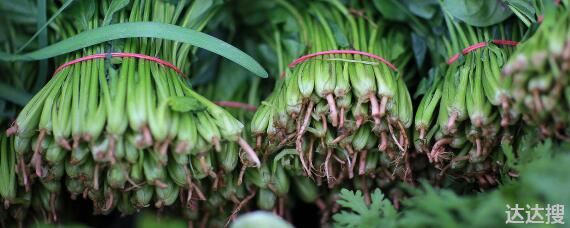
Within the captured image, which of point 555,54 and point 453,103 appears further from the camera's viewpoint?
point 453,103

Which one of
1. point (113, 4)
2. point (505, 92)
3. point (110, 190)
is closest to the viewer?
point (505, 92)

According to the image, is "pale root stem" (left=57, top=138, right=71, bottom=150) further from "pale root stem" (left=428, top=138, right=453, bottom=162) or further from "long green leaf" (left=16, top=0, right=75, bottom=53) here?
"pale root stem" (left=428, top=138, right=453, bottom=162)

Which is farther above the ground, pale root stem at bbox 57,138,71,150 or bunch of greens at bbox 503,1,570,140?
bunch of greens at bbox 503,1,570,140

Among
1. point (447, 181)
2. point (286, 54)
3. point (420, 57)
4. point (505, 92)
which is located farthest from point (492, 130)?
point (286, 54)

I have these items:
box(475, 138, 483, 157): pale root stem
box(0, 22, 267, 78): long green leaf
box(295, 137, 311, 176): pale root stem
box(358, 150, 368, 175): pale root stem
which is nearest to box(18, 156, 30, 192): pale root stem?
box(0, 22, 267, 78): long green leaf

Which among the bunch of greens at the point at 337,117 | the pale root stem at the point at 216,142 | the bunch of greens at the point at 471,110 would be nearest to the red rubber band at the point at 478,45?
the bunch of greens at the point at 471,110

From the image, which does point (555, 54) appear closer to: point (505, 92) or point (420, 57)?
point (505, 92)
